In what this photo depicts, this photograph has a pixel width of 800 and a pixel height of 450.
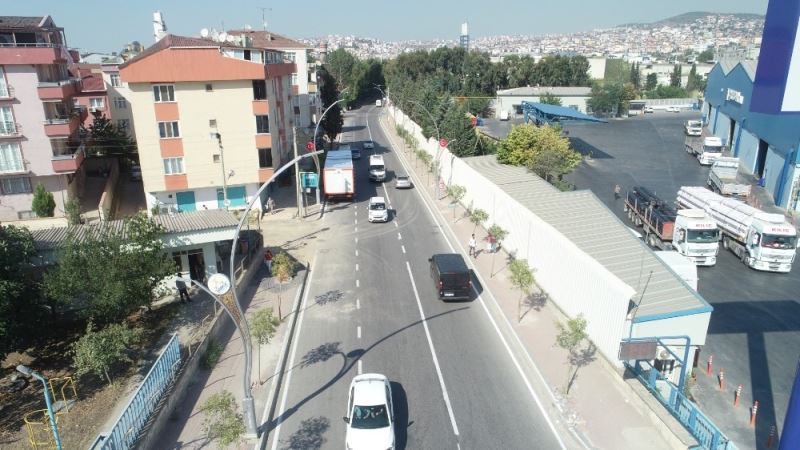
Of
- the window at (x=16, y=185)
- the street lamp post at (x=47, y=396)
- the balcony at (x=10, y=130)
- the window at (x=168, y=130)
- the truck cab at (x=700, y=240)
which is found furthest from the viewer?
the window at (x=16, y=185)

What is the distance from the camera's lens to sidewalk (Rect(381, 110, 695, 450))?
51.6 ft

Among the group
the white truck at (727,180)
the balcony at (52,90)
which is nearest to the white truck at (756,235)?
the white truck at (727,180)

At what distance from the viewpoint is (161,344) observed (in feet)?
71.9

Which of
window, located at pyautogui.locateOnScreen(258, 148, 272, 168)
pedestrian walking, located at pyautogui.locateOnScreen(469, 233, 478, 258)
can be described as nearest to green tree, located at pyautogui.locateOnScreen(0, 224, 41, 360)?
window, located at pyautogui.locateOnScreen(258, 148, 272, 168)

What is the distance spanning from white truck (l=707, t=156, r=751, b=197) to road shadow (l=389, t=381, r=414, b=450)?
37835 mm

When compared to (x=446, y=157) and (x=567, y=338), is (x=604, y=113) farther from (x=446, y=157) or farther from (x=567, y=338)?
(x=567, y=338)

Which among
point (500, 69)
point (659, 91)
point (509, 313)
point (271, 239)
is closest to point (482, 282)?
point (509, 313)

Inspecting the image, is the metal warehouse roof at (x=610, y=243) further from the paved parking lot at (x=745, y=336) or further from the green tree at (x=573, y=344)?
the paved parking lot at (x=745, y=336)

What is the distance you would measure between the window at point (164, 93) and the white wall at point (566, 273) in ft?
76.7

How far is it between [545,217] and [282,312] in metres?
14.6

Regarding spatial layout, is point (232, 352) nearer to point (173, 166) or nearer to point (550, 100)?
point (173, 166)

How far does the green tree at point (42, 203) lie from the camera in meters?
37.5

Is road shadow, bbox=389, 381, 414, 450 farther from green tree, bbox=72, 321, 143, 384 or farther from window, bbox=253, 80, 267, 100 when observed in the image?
window, bbox=253, 80, 267, 100

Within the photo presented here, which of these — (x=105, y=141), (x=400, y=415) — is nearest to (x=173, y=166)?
(x=105, y=141)
